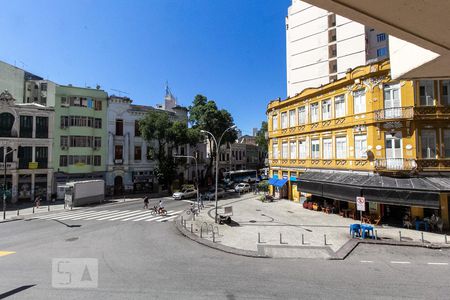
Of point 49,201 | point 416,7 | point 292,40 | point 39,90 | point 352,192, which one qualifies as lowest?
point 49,201

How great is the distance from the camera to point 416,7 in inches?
75.8

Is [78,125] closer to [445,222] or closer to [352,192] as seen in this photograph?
[352,192]

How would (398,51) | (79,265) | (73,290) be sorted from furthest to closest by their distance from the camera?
(79,265) → (73,290) → (398,51)

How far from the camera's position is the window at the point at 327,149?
2702 cm

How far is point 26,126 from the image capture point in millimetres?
36375

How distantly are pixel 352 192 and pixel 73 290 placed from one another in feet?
67.3

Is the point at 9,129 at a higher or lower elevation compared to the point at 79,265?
higher

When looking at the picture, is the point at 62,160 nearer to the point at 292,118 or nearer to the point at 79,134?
the point at 79,134

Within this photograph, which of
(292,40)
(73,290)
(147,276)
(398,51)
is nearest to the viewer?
(398,51)

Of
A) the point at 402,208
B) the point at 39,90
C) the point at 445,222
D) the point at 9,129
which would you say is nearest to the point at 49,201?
the point at 9,129

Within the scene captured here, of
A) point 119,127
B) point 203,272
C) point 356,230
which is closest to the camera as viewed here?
point 203,272

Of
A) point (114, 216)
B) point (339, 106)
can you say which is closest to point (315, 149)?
point (339, 106)

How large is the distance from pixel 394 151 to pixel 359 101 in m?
5.56

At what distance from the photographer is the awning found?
18141 millimetres
